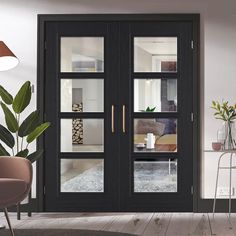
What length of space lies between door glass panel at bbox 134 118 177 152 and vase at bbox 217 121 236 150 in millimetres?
642

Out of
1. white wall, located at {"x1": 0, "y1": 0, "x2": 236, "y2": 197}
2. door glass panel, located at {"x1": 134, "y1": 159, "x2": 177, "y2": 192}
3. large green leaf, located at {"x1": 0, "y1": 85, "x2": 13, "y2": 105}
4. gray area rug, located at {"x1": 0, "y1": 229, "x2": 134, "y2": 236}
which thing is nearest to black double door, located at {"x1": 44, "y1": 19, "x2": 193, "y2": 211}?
door glass panel, located at {"x1": 134, "y1": 159, "x2": 177, "y2": 192}

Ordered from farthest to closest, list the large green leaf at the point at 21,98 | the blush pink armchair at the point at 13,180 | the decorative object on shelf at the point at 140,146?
the decorative object on shelf at the point at 140,146 < the large green leaf at the point at 21,98 < the blush pink armchair at the point at 13,180

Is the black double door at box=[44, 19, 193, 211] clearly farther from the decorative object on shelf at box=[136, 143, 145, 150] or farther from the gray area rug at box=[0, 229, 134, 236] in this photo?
the gray area rug at box=[0, 229, 134, 236]

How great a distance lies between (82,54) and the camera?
6.66 meters

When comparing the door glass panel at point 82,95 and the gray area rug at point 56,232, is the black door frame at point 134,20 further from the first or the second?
the gray area rug at point 56,232

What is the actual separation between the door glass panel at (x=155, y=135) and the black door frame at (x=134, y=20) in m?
0.24

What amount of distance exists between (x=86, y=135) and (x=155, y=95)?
0.84 metres

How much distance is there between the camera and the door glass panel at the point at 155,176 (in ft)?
21.6

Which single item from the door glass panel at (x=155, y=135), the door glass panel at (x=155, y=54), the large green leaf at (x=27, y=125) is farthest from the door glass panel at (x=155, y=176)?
the large green leaf at (x=27, y=125)

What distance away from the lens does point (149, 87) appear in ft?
21.7

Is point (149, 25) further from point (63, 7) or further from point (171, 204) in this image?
Answer: point (171, 204)

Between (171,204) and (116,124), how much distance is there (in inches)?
39.8

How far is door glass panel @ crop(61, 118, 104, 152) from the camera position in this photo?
6629 millimetres

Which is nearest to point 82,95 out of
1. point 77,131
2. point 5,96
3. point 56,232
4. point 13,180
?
point 77,131
